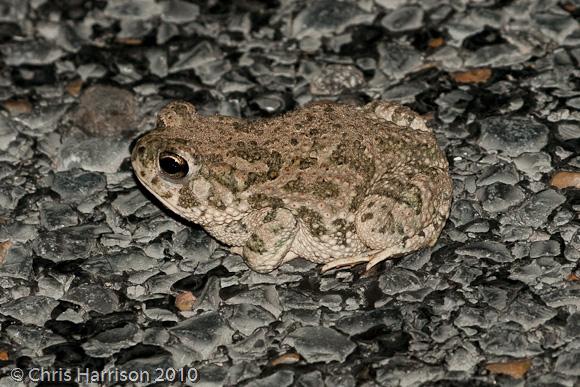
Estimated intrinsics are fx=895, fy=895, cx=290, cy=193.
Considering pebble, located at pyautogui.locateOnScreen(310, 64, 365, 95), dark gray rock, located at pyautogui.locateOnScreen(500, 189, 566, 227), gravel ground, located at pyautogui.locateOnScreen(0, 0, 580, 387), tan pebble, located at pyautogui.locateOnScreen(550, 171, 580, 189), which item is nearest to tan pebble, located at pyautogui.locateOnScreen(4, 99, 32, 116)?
gravel ground, located at pyautogui.locateOnScreen(0, 0, 580, 387)

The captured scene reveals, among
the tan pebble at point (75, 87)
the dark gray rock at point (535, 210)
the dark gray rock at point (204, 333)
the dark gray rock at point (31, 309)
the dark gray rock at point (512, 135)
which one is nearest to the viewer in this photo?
the dark gray rock at point (204, 333)

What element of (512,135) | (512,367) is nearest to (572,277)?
(512,367)

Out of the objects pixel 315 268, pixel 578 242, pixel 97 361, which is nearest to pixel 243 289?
pixel 315 268

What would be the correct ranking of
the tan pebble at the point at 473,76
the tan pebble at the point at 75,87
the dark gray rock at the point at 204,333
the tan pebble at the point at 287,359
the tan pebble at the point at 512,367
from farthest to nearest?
the tan pebble at the point at 75,87, the tan pebble at the point at 473,76, the dark gray rock at the point at 204,333, the tan pebble at the point at 287,359, the tan pebble at the point at 512,367

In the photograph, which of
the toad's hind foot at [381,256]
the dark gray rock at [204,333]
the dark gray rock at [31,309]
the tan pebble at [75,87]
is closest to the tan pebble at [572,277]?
the toad's hind foot at [381,256]

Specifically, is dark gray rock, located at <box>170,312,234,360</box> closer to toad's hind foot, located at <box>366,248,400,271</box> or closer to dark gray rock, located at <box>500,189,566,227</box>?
toad's hind foot, located at <box>366,248,400,271</box>

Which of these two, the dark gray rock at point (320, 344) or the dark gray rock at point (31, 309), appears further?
the dark gray rock at point (31, 309)

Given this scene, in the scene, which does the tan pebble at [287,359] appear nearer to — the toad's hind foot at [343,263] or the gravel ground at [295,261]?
the gravel ground at [295,261]
